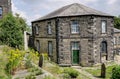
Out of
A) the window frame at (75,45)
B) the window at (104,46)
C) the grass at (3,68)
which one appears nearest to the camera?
the grass at (3,68)

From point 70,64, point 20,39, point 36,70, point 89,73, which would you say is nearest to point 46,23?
point 20,39

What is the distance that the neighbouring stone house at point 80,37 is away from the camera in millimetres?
28625

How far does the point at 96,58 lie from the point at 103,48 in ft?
7.38

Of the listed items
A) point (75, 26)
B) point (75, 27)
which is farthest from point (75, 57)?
point (75, 26)

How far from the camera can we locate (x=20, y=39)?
29109 millimetres

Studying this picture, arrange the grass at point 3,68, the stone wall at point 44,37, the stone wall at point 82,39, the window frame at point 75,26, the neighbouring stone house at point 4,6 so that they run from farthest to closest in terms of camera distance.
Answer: the neighbouring stone house at point 4,6 < the stone wall at point 44,37 < the window frame at point 75,26 < the stone wall at point 82,39 < the grass at point 3,68

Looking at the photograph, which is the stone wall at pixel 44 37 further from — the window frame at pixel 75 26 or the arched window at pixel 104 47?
the arched window at pixel 104 47

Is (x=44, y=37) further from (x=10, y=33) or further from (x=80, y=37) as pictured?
(x=80, y=37)

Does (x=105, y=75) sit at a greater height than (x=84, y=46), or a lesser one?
lesser

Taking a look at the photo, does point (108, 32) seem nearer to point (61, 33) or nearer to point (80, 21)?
point (80, 21)

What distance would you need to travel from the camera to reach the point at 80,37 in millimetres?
28984

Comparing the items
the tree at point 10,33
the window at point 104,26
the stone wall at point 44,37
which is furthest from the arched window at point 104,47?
the tree at point 10,33

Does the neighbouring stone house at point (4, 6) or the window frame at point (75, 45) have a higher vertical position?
the neighbouring stone house at point (4, 6)

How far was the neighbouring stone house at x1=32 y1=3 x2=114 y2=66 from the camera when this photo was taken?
28625mm
